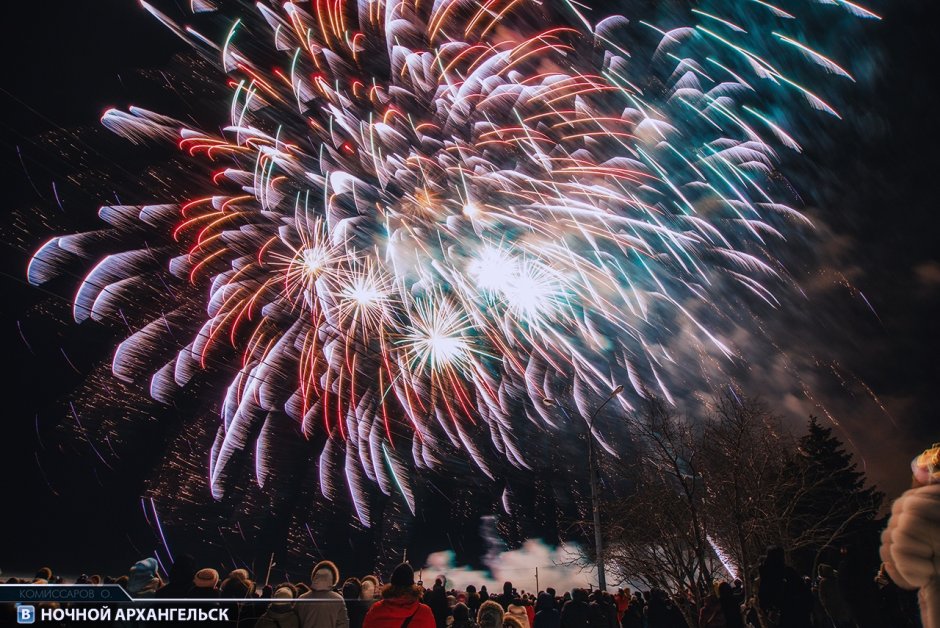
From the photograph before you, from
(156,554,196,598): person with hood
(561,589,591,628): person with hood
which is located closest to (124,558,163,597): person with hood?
(156,554,196,598): person with hood

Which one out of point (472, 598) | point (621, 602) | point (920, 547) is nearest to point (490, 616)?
point (920, 547)

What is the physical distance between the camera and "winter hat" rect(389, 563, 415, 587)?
4.80m

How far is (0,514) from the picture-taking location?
28828mm

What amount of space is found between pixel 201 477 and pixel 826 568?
35.8 metres

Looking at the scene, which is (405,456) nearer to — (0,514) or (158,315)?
(158,315)

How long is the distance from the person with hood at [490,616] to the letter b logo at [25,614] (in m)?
5.42

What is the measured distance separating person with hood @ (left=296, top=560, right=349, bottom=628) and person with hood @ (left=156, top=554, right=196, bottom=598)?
1281 millimetres

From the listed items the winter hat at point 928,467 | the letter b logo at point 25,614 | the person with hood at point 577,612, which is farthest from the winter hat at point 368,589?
the winter hat at point 928,467

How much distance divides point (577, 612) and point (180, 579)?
6.56m

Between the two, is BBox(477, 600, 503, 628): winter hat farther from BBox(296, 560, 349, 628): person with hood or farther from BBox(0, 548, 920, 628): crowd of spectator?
BBox(296, 560, 349, 628): person with hood

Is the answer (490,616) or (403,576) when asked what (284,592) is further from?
(490,616)

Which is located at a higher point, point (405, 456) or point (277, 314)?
point (277, 314)

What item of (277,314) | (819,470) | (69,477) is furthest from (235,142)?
(819,470)

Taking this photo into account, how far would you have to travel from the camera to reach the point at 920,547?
2.97 meters
